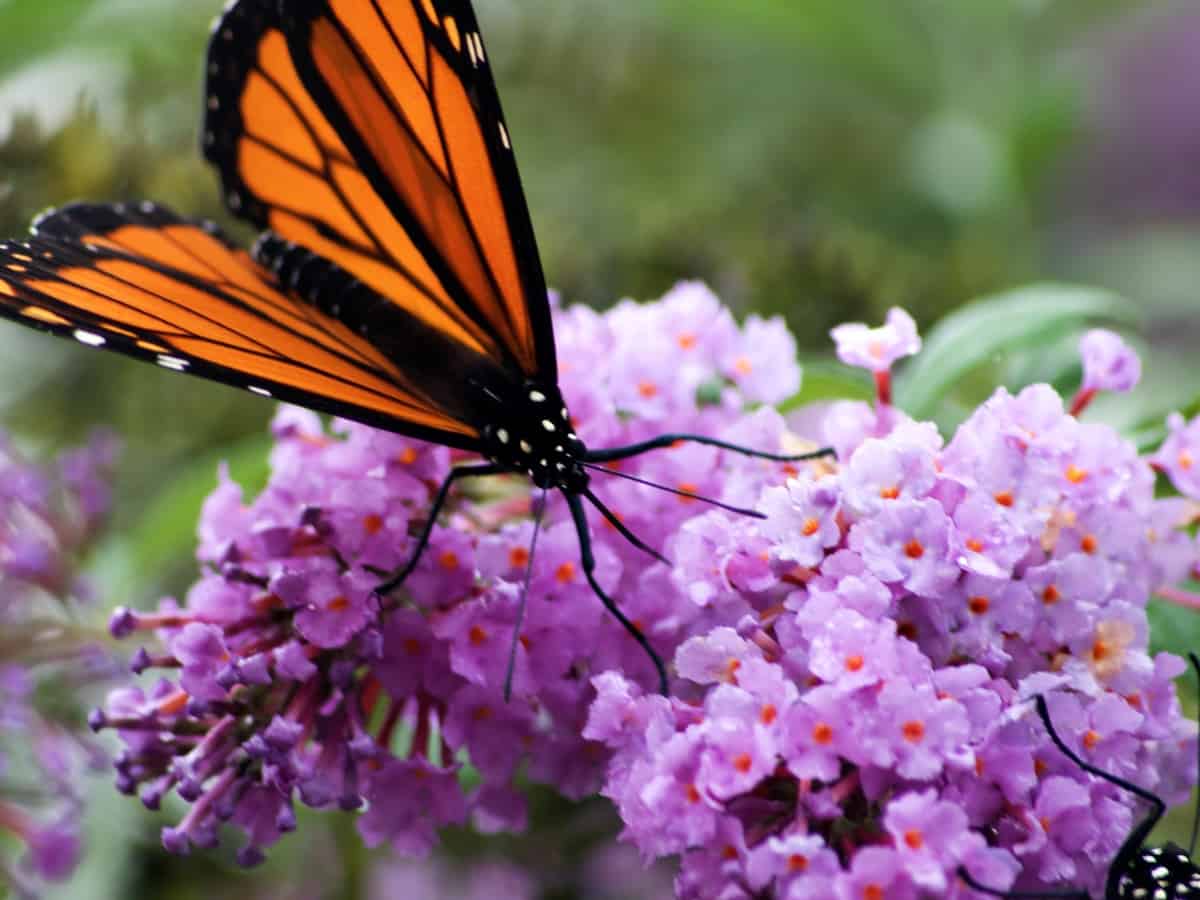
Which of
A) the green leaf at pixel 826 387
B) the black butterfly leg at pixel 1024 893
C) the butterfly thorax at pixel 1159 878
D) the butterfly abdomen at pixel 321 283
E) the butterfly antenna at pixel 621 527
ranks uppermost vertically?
the green leaf at pixel 826 387

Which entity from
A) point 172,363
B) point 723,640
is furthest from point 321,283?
point 723,640

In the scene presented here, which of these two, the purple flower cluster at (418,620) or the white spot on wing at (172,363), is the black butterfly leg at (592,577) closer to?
the purple flower cluster at (418,620)

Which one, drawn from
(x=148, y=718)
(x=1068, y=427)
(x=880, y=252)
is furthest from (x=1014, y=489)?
(x=880, y=252)

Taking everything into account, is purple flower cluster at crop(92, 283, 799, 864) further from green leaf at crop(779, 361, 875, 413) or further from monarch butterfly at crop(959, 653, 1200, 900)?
monarch butterfly at crop(959, 653, 1200, 900)

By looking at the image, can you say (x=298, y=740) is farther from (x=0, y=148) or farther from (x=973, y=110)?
(x=973, y=110)

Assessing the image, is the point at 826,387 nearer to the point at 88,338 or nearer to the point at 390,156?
the point at 390,156

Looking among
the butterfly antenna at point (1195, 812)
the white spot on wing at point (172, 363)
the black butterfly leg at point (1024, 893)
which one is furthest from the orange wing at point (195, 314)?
the butterfly antenna at point (1195, 812)

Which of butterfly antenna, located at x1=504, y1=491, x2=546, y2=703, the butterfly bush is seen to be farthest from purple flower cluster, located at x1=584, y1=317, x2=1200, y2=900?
butterfly antenna, located at x1=504, y1=491, x2=546, y2=703

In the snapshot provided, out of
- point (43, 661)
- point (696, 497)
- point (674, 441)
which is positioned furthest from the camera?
point (43, 661)
